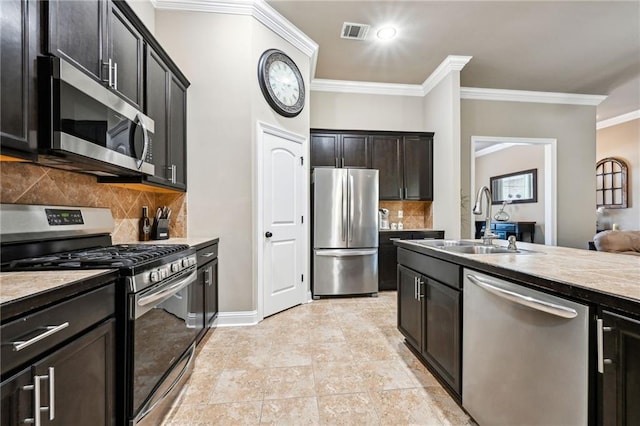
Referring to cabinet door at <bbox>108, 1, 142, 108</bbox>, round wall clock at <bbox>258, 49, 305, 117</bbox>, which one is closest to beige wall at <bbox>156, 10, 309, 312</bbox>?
round wall clock at <bbox>258, 49, 305, 117</bbox>

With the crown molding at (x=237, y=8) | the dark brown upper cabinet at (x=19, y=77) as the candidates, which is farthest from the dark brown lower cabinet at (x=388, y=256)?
the dark brown upper cabinet at (x=19, y=77)

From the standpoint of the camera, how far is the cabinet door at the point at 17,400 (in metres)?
0.72

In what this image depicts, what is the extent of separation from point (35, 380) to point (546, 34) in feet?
16.6

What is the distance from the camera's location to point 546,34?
11.0ft

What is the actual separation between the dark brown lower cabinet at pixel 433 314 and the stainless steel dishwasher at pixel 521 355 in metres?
0.08

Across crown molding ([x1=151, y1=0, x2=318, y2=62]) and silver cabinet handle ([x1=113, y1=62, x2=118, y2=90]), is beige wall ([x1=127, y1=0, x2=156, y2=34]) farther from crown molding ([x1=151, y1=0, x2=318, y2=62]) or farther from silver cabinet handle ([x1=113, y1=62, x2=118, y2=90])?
silver cabinet handle ([x1=113, y1=62, x2=118, y2=90])

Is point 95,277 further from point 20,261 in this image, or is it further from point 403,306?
point 403,306

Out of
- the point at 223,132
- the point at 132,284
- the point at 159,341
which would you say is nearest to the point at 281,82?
the point at 223,132

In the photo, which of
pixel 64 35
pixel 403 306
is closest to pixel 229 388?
pixel 403 306

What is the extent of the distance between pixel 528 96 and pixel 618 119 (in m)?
2.99

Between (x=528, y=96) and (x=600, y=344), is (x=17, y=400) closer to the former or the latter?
(x=600, y=344)

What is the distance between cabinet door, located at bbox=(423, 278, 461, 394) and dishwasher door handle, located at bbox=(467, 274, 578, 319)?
260 mm

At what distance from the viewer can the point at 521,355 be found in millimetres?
1199

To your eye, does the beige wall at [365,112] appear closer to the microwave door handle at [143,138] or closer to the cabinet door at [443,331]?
the microwave door handle at [143,138]
